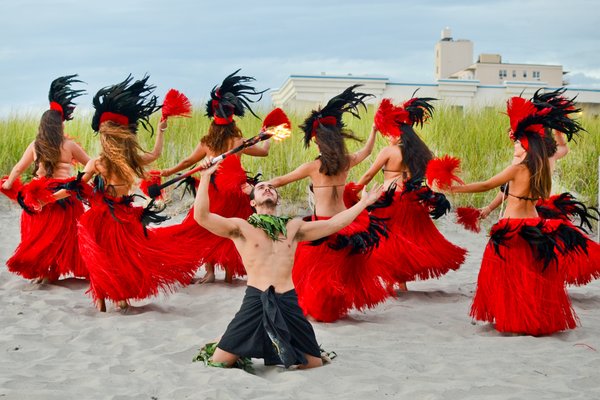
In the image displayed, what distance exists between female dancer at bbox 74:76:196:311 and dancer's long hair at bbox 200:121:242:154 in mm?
808

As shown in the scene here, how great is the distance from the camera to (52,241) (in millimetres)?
7328

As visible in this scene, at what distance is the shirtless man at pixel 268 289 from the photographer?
15.5 feet

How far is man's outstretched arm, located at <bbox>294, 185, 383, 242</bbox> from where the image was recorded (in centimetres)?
478

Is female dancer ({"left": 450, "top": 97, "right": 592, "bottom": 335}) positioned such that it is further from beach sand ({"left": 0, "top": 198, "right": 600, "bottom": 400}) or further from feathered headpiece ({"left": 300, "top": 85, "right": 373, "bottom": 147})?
feathered headpiece ({"left": 300, "top": 85, "right": 373, "bottom": 147})

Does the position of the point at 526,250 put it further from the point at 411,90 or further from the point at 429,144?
the point at 411,90

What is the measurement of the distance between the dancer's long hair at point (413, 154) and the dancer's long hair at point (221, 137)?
1413 mm

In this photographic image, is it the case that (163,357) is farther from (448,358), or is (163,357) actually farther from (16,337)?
(448,358)

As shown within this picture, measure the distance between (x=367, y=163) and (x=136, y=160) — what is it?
6.33 metres

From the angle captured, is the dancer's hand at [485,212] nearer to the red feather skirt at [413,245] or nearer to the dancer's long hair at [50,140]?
the red feather skirt at [413,245]

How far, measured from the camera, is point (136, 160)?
6.63 metres

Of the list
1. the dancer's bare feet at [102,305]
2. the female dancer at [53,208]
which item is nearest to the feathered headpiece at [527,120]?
the dancer's bare feet at [102,305]

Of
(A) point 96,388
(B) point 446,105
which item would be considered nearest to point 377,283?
(A) point 96,388

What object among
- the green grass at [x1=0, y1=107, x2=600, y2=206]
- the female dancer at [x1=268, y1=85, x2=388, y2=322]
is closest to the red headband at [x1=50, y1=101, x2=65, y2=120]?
the female dancer at [x1=268, y1=85, x2=388, y2=322]

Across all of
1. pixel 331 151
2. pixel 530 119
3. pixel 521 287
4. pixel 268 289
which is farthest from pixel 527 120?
pixel 268 289
